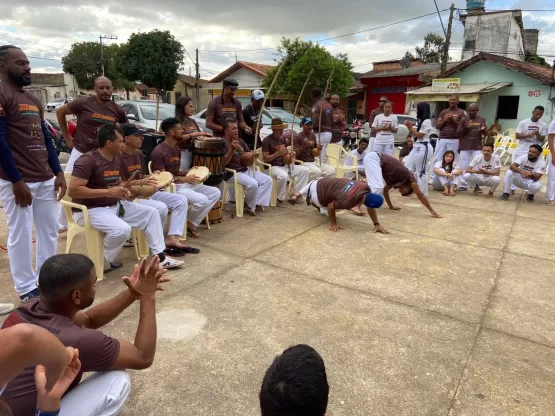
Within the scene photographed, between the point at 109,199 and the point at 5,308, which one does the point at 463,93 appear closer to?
the point at 109,199

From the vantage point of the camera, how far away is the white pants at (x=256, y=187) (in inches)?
237

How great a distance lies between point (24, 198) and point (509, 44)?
35366 millimetres

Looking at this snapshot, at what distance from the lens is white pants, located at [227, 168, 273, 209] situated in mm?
6012

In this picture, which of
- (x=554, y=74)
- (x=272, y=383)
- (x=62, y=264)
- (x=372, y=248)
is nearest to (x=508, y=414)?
(x=272, y=383)

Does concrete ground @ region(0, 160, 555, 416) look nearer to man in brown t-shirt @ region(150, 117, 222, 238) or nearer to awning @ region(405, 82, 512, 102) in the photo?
man in brown t-shirt @ region(150, 117, 222, 238)

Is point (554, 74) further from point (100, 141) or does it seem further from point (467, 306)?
point (100, 141)

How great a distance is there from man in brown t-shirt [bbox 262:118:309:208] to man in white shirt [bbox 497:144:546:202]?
3.87 m

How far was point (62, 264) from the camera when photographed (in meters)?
1.73

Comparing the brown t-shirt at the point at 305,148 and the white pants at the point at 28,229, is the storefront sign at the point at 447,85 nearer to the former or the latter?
the brown t-shirt at the point at 305,148

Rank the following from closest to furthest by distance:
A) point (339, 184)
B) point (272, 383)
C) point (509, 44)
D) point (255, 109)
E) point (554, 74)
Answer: point (272, 383)
point (339, 184)
point (255, 109)
point (554, 74)
point (509, 44)

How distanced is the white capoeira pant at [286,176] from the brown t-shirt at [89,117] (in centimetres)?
277

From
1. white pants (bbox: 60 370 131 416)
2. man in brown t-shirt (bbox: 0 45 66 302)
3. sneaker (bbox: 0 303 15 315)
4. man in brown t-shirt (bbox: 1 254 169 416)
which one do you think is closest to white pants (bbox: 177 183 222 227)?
man in brown t-shirt (bbox: 0 45 66 302)

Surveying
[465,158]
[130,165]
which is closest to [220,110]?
[130,165]

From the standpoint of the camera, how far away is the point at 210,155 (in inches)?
211
